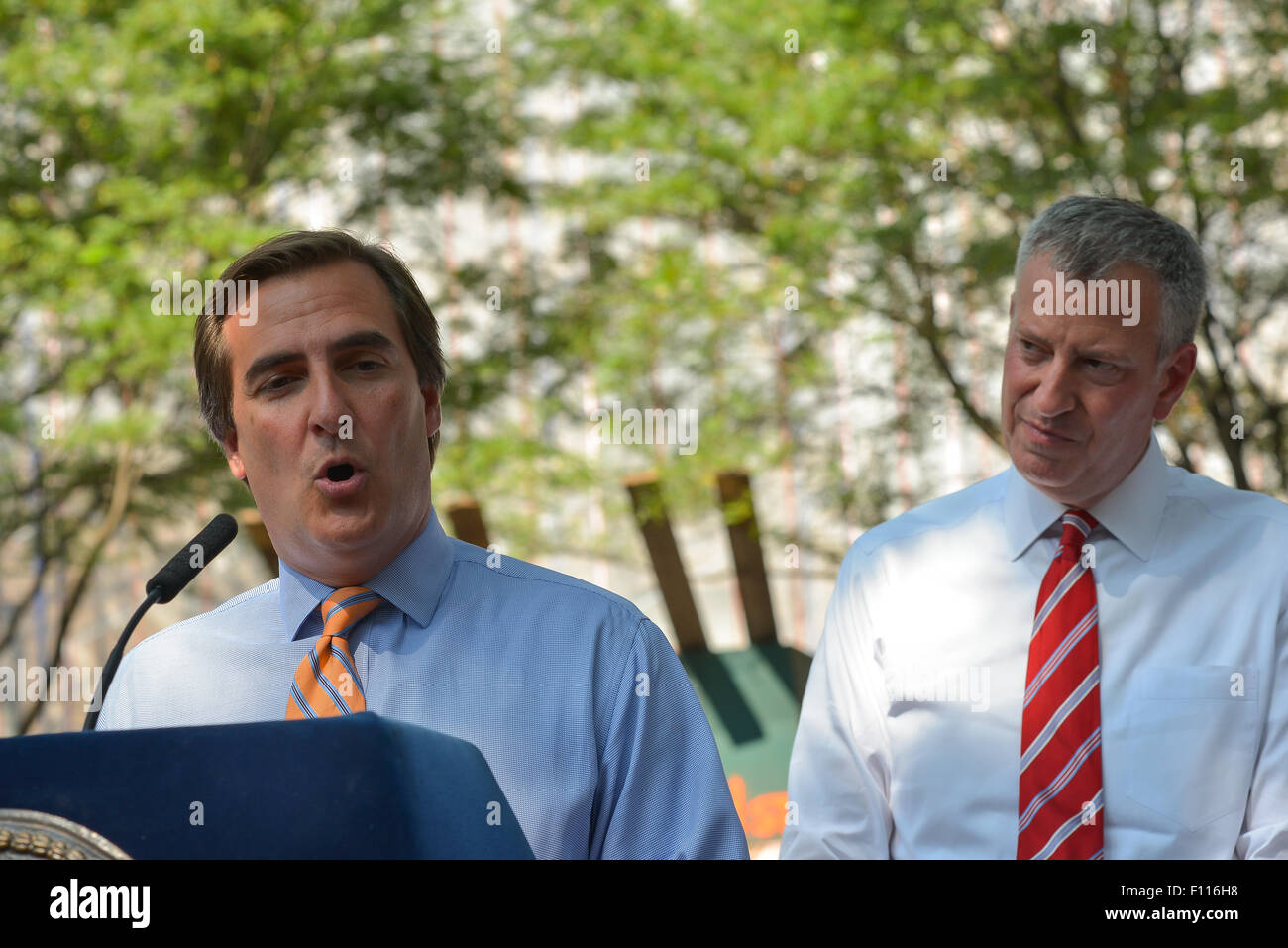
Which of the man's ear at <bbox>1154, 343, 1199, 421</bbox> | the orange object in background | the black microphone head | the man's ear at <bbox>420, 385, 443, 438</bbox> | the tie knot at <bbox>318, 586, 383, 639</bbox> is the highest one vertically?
the man's ear at <bbox>1154, 343, 1199, 421</bbox>

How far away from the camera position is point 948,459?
877cm

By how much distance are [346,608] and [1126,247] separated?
128cm

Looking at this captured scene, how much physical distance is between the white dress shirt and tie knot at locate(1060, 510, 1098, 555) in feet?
0.05

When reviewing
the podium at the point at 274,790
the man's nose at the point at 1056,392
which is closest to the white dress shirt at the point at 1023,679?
the man's nose at the point at 1056,392

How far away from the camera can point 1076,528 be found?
218cm

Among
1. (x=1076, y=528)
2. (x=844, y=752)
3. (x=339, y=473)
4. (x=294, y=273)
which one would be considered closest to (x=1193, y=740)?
(x=1076, y=528)

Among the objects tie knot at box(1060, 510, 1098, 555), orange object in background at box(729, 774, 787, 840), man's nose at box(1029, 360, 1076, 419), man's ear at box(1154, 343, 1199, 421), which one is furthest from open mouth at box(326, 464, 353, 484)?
orange object in background at box(729, 774, 787, 840)

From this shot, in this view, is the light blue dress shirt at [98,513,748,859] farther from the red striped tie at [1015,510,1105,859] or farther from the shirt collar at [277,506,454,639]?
the red striped tie at [1015,510,1105,859]

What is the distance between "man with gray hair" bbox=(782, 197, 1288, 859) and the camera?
2.00 metres

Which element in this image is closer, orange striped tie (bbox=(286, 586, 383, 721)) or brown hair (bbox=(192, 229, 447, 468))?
orange striped tie (bbox=(286, 586, 383, 721))

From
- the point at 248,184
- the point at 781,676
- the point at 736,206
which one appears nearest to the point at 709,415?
the point at 736,206

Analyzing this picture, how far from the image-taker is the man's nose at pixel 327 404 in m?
1.68

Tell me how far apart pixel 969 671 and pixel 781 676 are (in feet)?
16.6

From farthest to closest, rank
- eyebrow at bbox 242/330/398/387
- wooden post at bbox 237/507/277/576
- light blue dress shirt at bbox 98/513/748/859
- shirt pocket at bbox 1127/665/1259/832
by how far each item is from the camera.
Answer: wooden post at bbox 237/507/277/576, shirt pocket at bbox 1127/665/1259/832, eyebrow at bbox 242/330/398/387, light blue dress shirt at bbox 98/513/748/859
